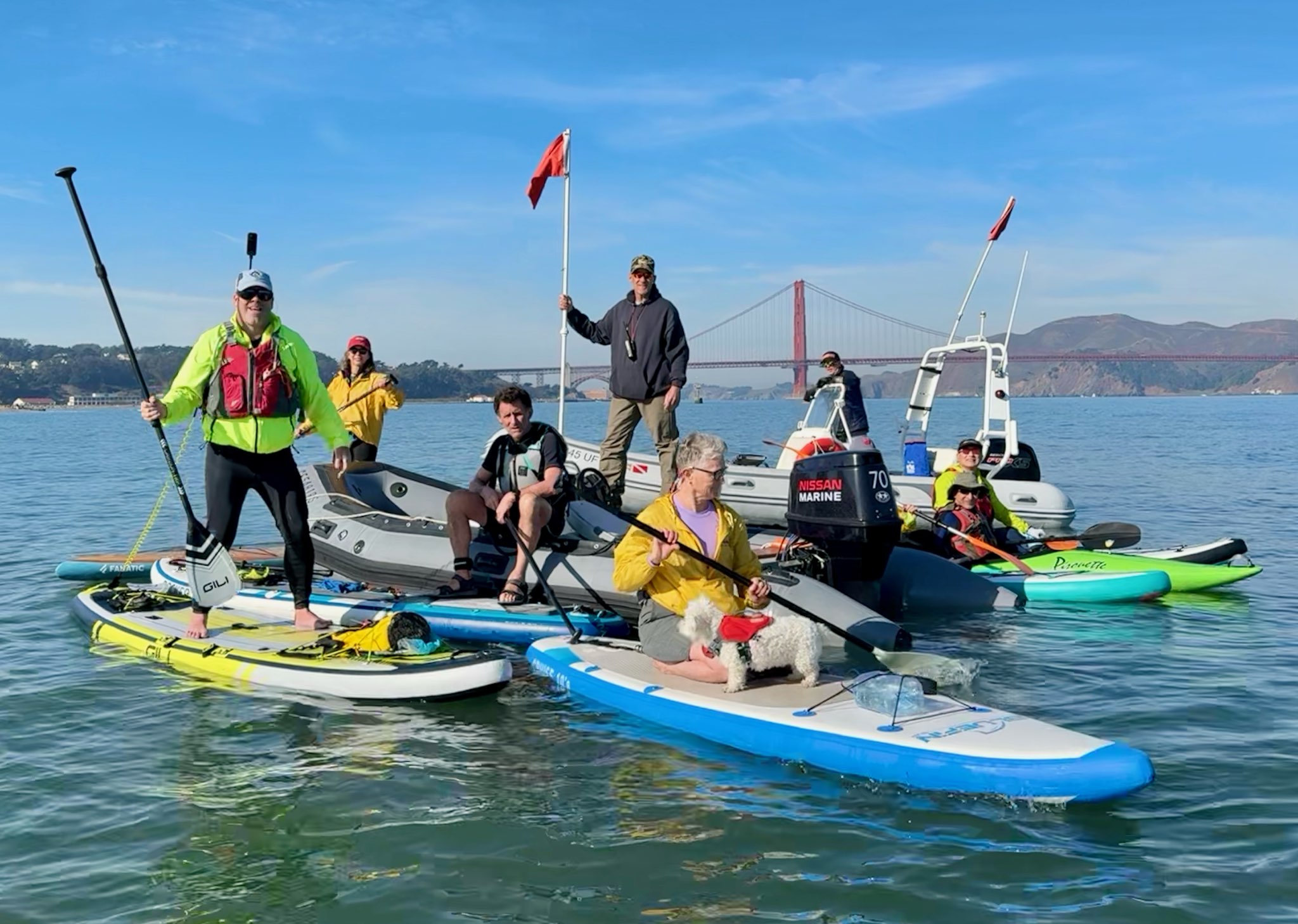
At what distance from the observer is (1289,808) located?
4.71 meters

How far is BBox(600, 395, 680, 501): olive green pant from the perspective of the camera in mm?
9156

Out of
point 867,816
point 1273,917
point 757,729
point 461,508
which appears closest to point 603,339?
point 461,508

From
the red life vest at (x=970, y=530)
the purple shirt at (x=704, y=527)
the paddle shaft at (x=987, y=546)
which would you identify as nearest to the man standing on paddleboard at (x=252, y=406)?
the purple shirt at (x=704, y=527)

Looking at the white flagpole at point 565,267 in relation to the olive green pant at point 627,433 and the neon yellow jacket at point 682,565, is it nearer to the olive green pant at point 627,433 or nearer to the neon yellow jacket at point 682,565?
the olive green pant at point 627,433

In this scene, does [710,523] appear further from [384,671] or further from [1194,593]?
[1194,593]

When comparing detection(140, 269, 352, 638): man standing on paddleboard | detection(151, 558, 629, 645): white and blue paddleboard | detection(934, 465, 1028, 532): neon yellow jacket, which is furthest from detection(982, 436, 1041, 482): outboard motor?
detection(140, 269, 352, 638): man standing on paddleboard

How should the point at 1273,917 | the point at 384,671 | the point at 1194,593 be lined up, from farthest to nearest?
the point at 1194,593
the point at 384,671
the point at 1273,917

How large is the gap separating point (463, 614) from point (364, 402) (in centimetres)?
312

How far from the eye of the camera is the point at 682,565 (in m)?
5.63

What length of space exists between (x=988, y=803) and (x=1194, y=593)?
6.02 metres

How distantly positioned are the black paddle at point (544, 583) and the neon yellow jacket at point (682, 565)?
1.13 m

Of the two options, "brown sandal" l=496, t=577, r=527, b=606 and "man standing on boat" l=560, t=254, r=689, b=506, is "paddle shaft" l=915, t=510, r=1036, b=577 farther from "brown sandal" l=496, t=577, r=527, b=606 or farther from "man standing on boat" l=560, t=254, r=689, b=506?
"brown sandal" l=496, t=577, r=527, b=606

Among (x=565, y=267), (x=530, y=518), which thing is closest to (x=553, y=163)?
(x=565, y=267)

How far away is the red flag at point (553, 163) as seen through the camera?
445 inches
